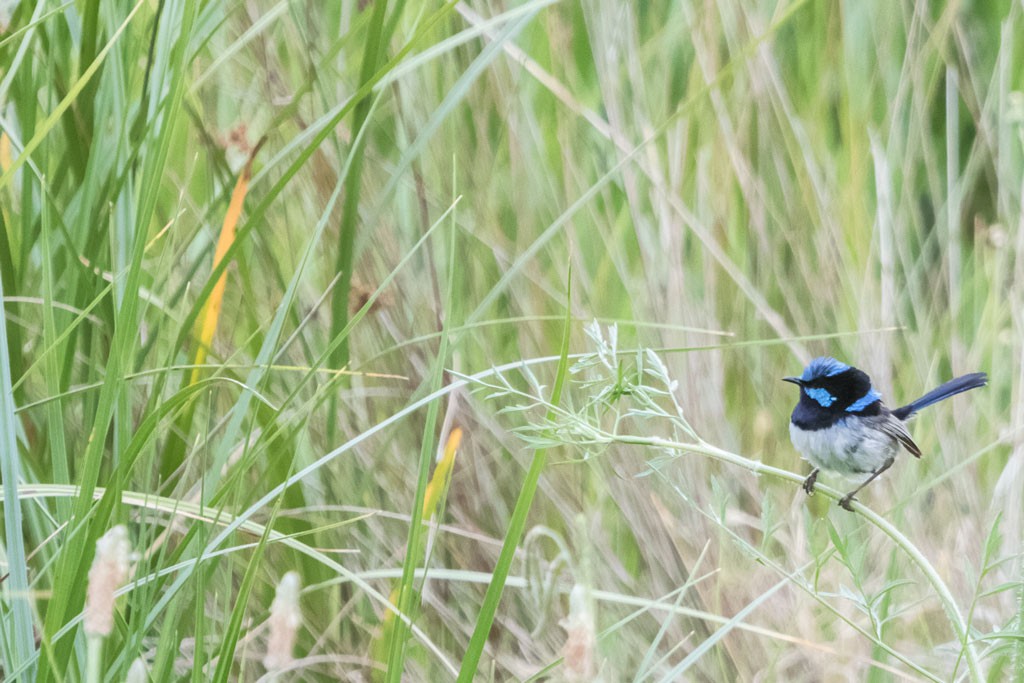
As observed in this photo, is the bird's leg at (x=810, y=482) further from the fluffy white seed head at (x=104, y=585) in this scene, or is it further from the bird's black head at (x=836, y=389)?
the fluffy white seed head at (x=104, y=585)

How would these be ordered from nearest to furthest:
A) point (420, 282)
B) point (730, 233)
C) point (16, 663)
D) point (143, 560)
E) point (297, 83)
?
1. point (16, 663)
2. point (143, 560)
3. point (420, 282)
4. point (297, 83)
5. point (730, 233)

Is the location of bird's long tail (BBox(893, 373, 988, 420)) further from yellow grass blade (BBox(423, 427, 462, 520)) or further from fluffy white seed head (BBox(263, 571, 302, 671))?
fluffy white seed head (BBox(263, 571, 302, 671))

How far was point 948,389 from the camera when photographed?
1.28m

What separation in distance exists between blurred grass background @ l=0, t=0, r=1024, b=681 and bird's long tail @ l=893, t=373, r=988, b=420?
90 millimetres

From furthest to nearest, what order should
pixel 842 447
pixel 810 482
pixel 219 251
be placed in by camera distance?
1. pixel 219 251
2. pixel 842 447
3. pixel 810 482

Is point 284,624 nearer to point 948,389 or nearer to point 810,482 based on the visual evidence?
point 810,482

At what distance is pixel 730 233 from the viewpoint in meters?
1.86

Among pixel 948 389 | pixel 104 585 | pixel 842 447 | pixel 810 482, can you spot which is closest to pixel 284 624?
pixel 104 585

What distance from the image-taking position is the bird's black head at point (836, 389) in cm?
126

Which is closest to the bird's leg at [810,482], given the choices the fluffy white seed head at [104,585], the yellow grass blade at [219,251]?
the fluffy white seed head at [104,585]

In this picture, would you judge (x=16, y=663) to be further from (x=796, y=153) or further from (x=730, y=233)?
(x=796, y=153)

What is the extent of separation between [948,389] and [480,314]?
0.54 meters

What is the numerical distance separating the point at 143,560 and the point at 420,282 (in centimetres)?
57

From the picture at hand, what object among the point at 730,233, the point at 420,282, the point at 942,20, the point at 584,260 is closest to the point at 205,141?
the point at 420,282
